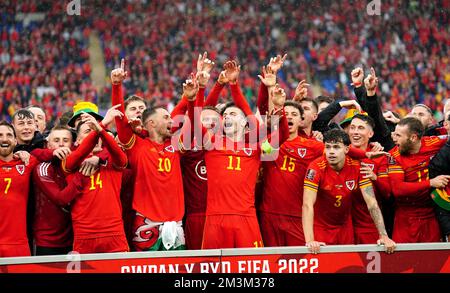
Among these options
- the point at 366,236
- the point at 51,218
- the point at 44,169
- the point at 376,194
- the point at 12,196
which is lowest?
the point at 366,236

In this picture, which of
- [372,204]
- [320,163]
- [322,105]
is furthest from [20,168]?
[322,105]

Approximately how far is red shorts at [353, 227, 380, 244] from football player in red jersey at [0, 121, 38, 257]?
2.96 meters

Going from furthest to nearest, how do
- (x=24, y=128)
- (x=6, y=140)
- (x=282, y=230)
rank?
(x=282, y=230)
(x=24, y=128)
(x=6, y=140)

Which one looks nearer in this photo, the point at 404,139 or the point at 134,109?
the point at 404,139

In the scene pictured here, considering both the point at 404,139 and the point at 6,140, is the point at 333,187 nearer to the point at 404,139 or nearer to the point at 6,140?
the point at 404,139

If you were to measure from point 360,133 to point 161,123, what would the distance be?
1.83 meters

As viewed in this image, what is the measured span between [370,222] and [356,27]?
63.0 ft

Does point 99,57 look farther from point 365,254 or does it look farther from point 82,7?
point 365,254

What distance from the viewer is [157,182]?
7301 mm

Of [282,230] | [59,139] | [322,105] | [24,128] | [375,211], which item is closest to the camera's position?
[375,211]

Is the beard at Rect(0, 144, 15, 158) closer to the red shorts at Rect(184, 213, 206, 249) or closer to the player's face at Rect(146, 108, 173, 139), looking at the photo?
the player's face at Rect(146, 108, 173, 139)

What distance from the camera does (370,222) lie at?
7.65 meters

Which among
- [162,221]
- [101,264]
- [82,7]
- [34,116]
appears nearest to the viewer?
[101,264]

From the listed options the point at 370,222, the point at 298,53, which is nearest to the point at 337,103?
the point at 370,222
